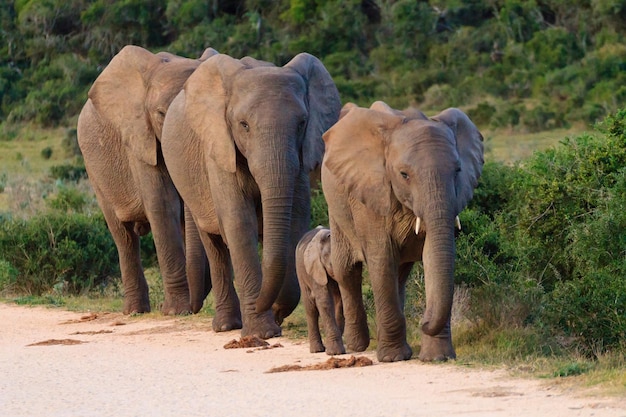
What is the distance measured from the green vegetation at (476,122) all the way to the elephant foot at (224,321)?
49 cm

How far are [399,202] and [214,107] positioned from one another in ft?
8.09

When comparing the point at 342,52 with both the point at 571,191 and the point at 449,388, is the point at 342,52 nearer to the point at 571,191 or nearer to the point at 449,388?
the point at 571,191

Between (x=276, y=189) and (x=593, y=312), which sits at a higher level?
(x=276, y=189)

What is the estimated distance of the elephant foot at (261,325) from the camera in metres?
10.6

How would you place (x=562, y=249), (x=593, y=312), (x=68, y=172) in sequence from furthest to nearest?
(x=68, y=172) → (x=562, y=249) → (x=593, y=312)

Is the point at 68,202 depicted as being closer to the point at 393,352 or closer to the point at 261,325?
the point at 261,325

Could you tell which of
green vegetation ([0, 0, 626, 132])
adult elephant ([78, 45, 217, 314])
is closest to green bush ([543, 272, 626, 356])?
adult elephant ([78, 45, 217, 314])

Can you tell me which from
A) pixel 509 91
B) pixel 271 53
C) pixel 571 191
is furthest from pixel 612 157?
pixel 271 53

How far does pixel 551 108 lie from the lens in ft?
112

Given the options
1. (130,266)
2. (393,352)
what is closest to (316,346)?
(393,352)

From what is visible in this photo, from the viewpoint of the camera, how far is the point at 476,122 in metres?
34.2

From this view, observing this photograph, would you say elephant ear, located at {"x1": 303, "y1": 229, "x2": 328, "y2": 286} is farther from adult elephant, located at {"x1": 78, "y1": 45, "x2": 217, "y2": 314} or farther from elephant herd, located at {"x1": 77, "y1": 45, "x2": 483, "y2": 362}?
adult elephant, located at {"x1": 78, "y1": 45, "x2": 217, "y2": 314}

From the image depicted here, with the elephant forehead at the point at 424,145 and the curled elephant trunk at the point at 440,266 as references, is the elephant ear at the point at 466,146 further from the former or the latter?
the curled elephant trunk at the point at 440,266

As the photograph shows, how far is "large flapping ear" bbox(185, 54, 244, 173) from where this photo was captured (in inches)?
420
